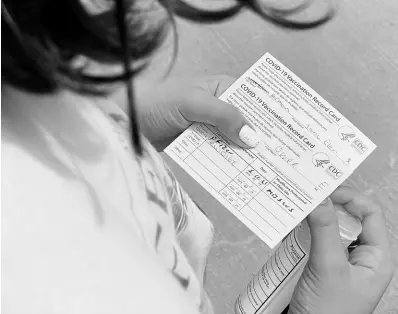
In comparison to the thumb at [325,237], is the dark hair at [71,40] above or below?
above

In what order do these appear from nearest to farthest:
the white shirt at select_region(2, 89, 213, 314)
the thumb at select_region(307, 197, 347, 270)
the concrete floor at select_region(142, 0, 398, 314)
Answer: the white shirt at select_region(2, 89, 213, 314) < the thumb at select_region(307, 197, 347, 270) < the concrete floor at select_region(142, 0, 398, 314)

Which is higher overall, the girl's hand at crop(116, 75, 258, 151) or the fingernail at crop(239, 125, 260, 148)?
the fingernail at crop(239, 125, 260, 148)

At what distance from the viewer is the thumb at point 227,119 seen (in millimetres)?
560

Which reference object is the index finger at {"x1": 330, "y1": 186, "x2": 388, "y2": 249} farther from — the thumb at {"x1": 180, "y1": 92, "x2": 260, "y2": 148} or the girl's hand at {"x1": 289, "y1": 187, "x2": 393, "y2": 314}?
the thumb at {"x1": 180, "y1": 92, "x2": 260, "y2": 148}

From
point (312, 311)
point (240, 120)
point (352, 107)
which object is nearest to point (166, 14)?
point (240, 120)

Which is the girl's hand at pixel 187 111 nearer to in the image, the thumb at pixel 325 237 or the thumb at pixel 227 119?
the thumb at pixel 227 119

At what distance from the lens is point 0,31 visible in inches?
13.0

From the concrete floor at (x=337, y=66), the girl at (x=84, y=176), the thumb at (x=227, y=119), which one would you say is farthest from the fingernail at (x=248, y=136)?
the concrete floor at (x=337, y=66)

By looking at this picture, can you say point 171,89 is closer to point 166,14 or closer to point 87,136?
point 166,14

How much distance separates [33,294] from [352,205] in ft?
1.44

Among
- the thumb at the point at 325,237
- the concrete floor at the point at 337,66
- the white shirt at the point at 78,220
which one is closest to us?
the white shirt at the point at 78,220

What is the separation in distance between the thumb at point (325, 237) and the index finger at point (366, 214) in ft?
0.19

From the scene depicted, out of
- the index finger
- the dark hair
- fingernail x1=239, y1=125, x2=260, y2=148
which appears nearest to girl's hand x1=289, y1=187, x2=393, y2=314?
the index finger

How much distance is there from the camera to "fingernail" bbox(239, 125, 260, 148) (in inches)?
21.9
